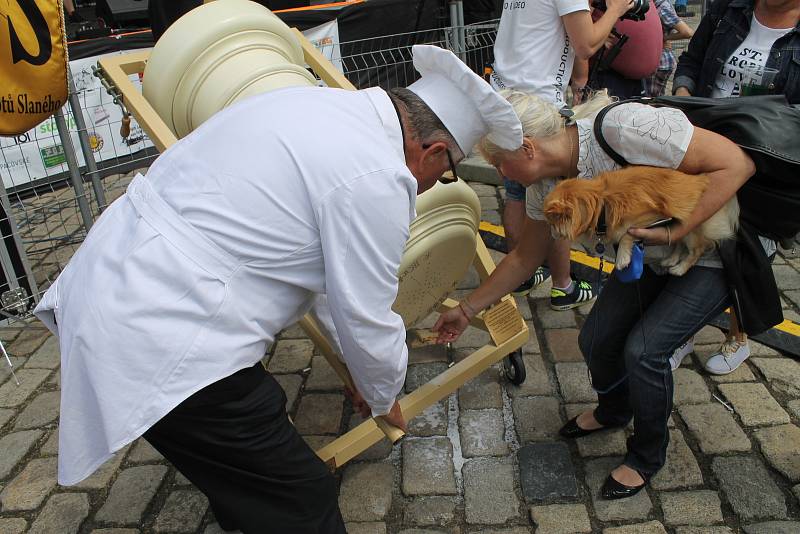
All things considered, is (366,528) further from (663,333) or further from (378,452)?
(663,333)

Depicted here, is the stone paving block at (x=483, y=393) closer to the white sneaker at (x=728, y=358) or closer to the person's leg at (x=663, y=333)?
the person's leg at (x=663, y=333)

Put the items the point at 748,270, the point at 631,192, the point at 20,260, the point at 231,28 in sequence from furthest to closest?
the point at 20,260 < the point at 231,28 < the point at 748,270 < the point at 631,192

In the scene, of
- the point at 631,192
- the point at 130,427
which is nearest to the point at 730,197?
the point at 631,192

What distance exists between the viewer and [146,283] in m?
1.52

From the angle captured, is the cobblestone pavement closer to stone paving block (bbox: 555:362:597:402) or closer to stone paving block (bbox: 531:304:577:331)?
stone paving block (bbox: 555:362:597:402)

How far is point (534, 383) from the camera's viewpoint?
308 centimetres

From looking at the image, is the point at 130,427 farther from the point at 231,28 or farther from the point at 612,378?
the point at 612,378

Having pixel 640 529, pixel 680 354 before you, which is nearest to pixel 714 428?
pixel 680 354

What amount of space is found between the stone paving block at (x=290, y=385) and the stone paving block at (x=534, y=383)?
1.05 metres

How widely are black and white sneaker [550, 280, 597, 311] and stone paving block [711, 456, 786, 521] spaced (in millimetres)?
1243

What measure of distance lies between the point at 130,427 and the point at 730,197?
1.82 metres

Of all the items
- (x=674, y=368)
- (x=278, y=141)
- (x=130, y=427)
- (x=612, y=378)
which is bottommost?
(x=674, y=368)

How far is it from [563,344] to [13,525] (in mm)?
2620

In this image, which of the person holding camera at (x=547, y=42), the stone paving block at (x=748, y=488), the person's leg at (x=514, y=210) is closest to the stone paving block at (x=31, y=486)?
the person's leg at (x=514, y=210)
